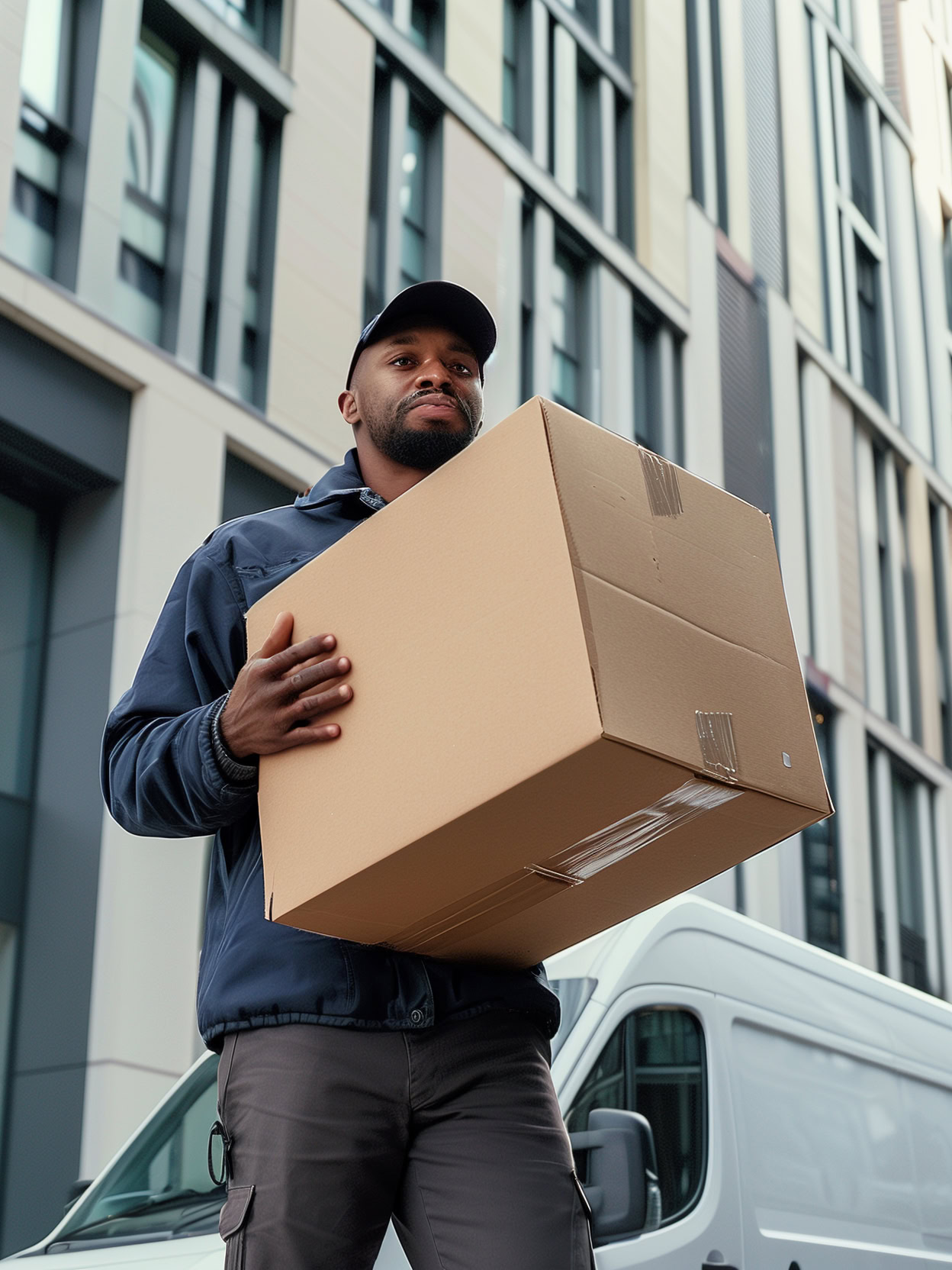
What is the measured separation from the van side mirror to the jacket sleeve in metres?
1.46

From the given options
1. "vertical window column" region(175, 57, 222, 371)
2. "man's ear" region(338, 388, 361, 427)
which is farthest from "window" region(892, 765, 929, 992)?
"man's ear" region(338, 388, 361, 427)

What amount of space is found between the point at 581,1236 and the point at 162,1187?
2050mm

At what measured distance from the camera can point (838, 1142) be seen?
4684mm

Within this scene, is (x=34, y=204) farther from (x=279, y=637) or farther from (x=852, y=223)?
(x=852, y=223)

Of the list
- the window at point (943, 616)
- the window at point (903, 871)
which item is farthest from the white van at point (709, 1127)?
the window at point (943, 616)

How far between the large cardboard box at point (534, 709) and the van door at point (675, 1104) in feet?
5.79

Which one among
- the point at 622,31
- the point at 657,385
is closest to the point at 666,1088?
the point at 657,385

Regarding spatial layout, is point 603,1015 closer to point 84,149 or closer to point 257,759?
point 257,759

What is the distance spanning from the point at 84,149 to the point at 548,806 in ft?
Result: 29.0

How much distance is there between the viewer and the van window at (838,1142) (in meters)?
4.30

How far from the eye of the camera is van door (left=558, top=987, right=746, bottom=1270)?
3674 millimetres

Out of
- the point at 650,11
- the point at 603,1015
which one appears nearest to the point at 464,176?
the point at 650,11

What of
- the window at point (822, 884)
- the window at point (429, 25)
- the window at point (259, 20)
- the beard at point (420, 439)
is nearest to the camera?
the beard at point (420, 439)

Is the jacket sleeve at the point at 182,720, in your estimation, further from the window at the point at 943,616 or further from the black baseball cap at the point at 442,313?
the window at the point at 943,616
